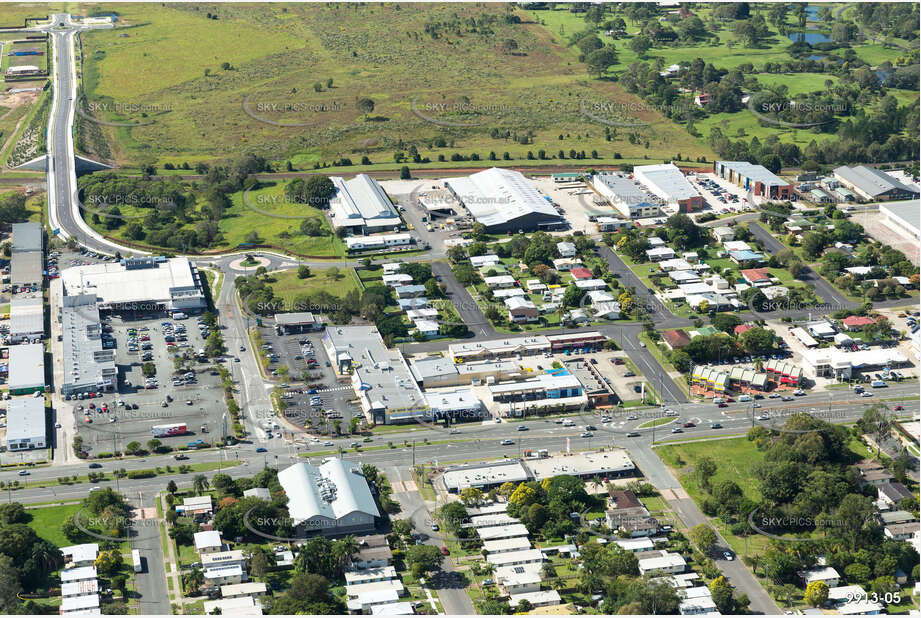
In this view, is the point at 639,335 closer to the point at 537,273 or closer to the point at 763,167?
the point at 537,273

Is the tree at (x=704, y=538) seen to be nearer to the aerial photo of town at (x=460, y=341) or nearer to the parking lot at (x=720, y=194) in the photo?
the aerial photo of town at (x=460, y=341)

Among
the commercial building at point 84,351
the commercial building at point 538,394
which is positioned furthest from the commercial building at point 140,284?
the commercial building at point 538,394

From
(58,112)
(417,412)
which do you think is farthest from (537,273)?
(58,112)

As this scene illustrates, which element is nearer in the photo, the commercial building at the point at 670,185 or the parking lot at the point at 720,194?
the commercial building at the point at 670,185

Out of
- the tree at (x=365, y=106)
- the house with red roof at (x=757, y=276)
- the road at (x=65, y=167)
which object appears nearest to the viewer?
the house with red roof at (x=757, y=276)

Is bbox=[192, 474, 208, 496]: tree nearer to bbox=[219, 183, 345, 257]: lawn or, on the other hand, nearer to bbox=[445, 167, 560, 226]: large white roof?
bbox=[219, 183, 345, 257]: lawn

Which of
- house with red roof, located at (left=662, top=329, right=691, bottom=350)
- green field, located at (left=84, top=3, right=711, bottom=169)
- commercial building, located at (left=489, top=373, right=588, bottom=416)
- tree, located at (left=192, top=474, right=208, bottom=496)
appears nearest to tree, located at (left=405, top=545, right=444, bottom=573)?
tree, located at (left=192, top=474, right=208, bottom=496)
